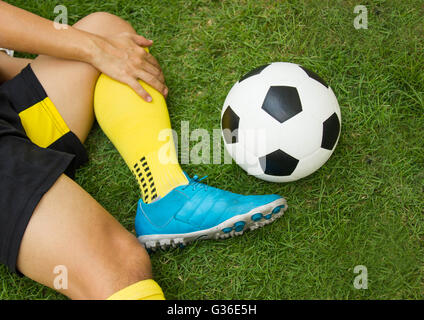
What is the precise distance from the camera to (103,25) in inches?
72.2

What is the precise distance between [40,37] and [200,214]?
1008mm

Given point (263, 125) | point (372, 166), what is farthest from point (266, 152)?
point (372, 166)

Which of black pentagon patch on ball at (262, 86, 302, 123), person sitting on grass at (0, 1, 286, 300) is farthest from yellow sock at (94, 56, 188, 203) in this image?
black pentagon patch on ball at (262, 86, 302, 123)

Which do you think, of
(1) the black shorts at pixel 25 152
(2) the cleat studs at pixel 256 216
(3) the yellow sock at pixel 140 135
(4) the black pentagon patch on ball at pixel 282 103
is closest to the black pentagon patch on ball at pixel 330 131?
(4) the black pentagon patch on ball at pixel 282 103

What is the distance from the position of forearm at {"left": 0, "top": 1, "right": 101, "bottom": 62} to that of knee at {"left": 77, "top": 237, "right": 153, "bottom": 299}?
2.81 feet

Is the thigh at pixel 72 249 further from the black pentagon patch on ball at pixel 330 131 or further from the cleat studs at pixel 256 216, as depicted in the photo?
the black pentagon patch on ball at pixel 330 131

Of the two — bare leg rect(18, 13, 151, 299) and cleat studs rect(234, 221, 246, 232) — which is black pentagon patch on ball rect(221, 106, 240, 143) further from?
bare leg rect(18, 13, 151, 299)

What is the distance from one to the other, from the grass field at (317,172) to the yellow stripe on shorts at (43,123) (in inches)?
11.4

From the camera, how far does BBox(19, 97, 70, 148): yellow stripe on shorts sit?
63.9 inches

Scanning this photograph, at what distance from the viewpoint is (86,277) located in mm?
1295

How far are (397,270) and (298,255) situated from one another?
0.43 meters

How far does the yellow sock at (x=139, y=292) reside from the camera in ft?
4.17

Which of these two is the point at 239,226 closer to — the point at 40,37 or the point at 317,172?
the point at 317,172

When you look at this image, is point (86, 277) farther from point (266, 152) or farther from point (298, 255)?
point (298, 255)
